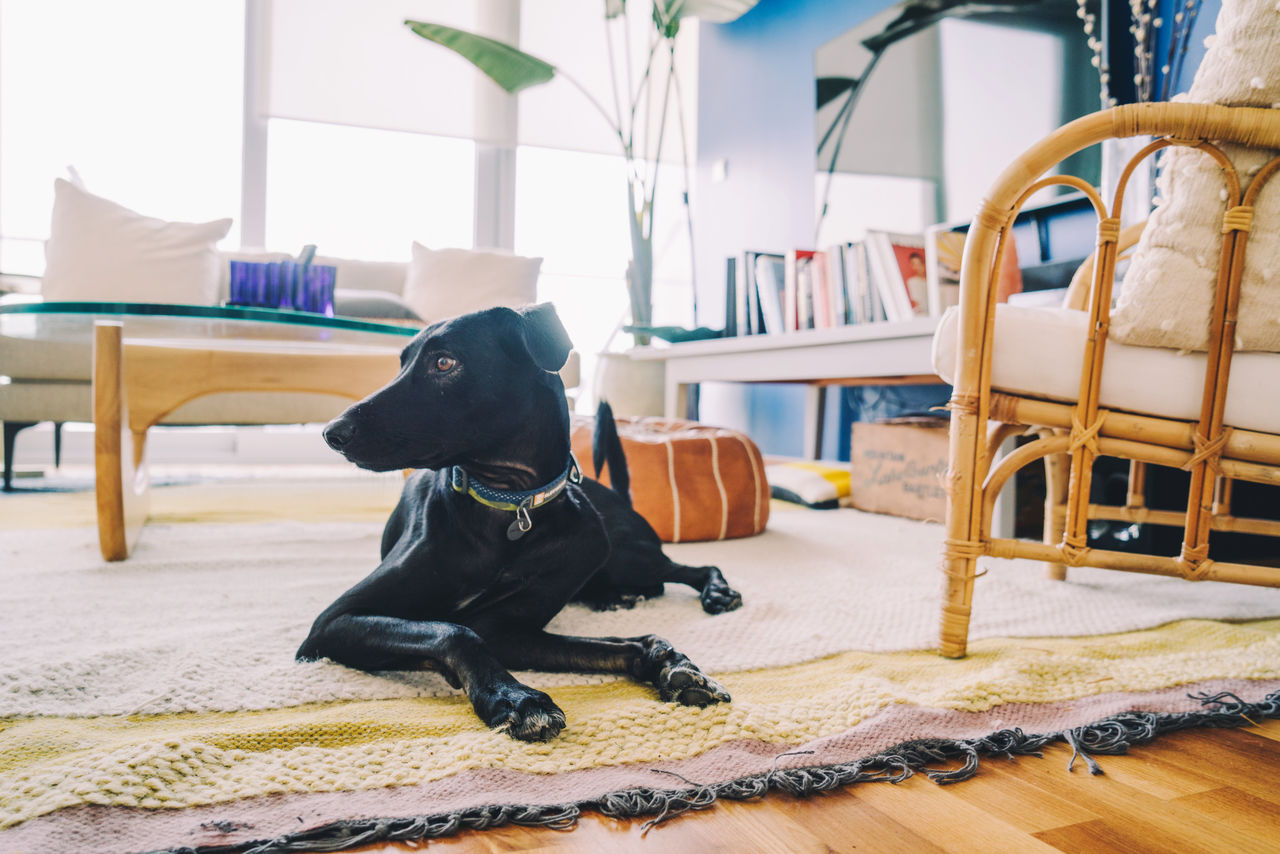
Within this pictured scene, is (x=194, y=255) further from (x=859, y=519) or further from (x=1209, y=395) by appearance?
(x=1209, y=395)

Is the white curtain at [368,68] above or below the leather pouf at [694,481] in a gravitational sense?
above

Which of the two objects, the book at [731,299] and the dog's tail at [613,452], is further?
the book at [731,299]

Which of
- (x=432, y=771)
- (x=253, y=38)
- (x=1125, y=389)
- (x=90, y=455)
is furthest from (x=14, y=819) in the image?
(x=253, y=38)

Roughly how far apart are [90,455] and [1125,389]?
501 cm

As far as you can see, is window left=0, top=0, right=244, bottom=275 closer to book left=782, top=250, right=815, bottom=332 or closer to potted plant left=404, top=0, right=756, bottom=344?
Result: potted plant left=404, top=0, right=756, bottom=344

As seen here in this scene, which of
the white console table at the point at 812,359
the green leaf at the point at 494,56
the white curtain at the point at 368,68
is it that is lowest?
the white console table at the point at 812,359

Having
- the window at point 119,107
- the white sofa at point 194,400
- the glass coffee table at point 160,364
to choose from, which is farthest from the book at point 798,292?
the window at point 119,107

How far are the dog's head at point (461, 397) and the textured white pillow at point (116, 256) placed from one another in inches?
109

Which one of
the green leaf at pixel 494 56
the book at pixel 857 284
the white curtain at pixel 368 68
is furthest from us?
the white curtain at pixel 368 68

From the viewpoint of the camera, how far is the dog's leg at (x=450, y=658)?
32.7 inches

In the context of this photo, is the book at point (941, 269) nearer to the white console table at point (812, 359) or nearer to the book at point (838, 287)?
the white console table at point (812, 359)

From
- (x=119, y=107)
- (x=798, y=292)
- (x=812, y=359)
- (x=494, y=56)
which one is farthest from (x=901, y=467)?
(x=119, y=107)

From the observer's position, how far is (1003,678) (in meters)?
1.00

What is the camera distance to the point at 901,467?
2664 millimetres
